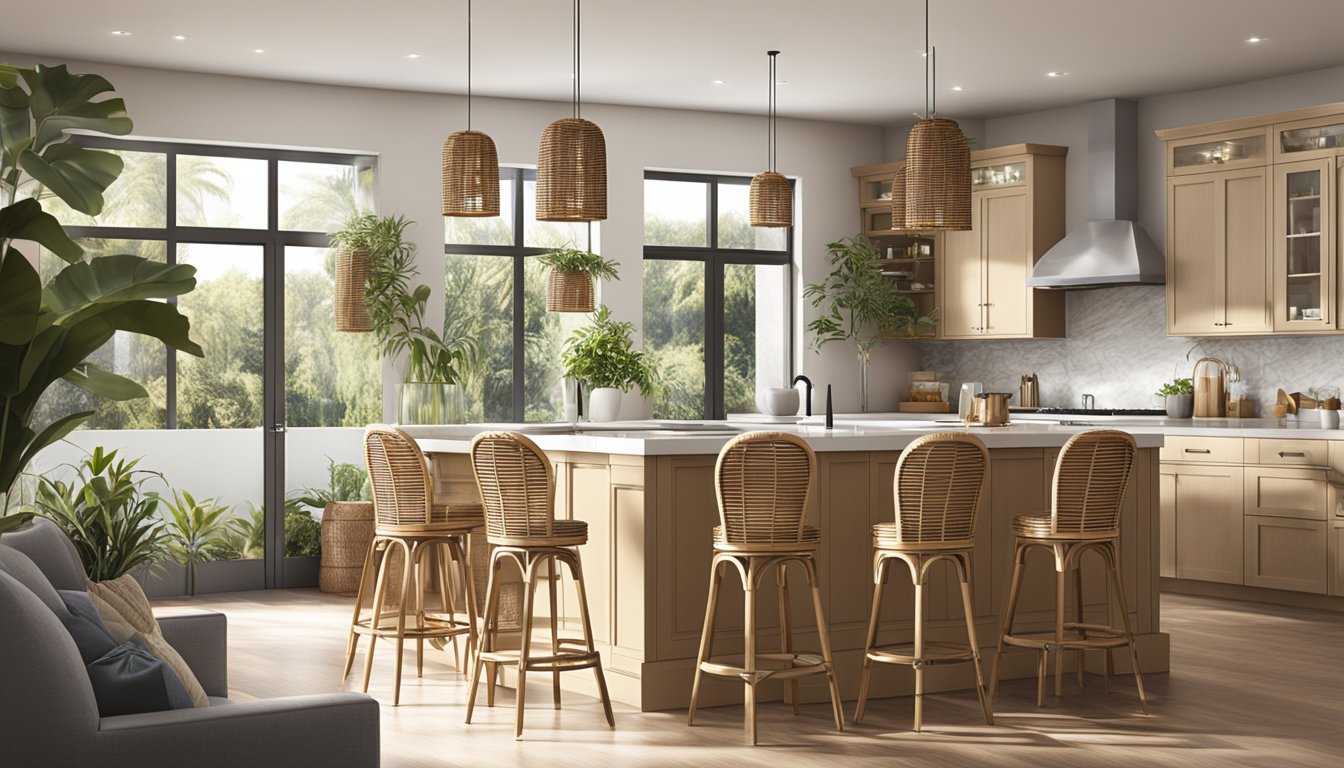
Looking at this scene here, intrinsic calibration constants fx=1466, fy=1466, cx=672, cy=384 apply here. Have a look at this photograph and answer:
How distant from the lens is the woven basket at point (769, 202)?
8180 millimetres

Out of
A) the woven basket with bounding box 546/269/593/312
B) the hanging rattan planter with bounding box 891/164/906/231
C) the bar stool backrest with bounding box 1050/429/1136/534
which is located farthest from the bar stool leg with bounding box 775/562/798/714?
the woven basket with bounding box 546/269/593/312

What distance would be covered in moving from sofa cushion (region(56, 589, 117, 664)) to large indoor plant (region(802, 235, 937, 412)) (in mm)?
7678

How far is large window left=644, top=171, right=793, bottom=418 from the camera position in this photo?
10.5 meters

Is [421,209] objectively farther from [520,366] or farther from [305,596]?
[305,596]

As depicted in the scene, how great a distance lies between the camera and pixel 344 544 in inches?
355

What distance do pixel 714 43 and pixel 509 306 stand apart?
260 centimetres

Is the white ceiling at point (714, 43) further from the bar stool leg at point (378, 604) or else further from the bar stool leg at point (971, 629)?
the bar stool leg at point (971, 629)

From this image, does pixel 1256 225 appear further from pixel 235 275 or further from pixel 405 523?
pixel 235 275

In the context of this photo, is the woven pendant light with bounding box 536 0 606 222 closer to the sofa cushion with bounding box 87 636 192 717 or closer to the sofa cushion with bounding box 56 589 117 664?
the sofa cushion with bounding box 56 589 117 664

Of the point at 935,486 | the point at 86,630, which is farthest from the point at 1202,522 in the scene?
the point at 86,630

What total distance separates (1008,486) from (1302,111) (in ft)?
12.7

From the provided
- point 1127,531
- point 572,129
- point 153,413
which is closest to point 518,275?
point 153,413

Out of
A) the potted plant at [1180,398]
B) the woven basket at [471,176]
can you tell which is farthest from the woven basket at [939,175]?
the potted plant at [1180,398]

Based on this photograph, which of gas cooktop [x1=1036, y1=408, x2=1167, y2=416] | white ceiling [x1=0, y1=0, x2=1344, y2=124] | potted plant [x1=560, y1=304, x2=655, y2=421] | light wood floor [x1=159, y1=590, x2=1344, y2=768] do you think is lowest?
light wood floor [x1=159, y1=590, x2=1344, y2=768]
